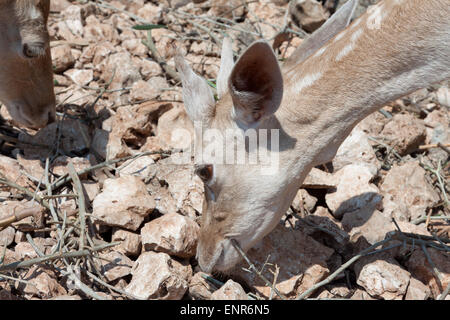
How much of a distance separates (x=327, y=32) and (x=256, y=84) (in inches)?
30.4

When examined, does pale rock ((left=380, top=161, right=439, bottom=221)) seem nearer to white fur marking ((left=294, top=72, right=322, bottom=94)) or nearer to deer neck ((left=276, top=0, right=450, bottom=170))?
deer neck ((left=276, top=0, right=450, bottom=170))

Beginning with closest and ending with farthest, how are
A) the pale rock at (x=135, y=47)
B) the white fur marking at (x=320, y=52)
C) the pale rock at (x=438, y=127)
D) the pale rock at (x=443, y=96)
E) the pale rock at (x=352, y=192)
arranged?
the white fur marking at (x=320, y=52) < the pale rock at (x=352, y=192) < the pale rock at (x=438, y=127) < the pale rock at (x=443, y=96) < the pale rock at (x=135, y=47)

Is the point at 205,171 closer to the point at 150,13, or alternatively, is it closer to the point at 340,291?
the point at 340,291

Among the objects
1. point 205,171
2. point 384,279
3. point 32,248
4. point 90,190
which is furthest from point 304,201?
point 32,248

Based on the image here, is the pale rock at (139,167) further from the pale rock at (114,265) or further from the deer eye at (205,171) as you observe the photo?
the deer eye at (205,171)

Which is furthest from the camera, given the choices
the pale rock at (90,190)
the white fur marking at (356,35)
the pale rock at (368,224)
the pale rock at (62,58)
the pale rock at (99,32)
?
the pale rock at (99,32)

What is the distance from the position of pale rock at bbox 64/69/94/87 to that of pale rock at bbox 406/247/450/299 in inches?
128

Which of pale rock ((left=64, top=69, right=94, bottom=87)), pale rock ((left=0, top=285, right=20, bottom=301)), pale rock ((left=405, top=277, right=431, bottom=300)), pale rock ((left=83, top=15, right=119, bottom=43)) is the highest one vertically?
pale rock ((left=83, top=15, right=119, bottom=43))

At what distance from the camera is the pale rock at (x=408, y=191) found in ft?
13.2

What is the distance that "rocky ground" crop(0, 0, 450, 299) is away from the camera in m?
3.22

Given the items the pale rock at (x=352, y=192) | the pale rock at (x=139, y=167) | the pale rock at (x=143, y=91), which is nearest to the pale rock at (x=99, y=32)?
the pale rock at (x=143, y=91)

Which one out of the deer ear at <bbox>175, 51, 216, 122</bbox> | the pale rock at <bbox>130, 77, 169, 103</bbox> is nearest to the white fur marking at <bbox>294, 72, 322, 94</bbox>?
the deer ear at <bbox>175, 51, 216, 122</bbox>
